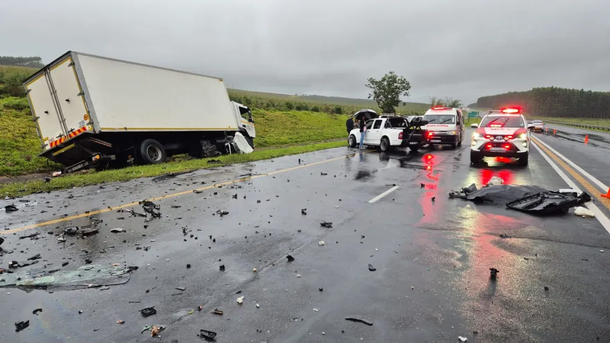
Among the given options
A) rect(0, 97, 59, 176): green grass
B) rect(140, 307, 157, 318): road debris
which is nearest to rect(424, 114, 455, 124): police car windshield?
rect(0, 97, 59, 176): green grass

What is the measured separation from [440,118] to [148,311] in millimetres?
21740

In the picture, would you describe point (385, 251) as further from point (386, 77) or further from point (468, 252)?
point (386, 77)

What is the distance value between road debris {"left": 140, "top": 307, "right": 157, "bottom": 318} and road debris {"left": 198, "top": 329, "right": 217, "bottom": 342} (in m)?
0.61

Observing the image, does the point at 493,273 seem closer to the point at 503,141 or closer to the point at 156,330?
the point at 156,330

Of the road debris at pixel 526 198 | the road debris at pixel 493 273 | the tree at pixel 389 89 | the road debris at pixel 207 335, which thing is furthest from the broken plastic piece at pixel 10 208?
the tree at pixel 389 89

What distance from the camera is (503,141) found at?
13.3 m

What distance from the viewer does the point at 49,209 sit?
275 inches

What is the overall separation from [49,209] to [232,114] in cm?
1226

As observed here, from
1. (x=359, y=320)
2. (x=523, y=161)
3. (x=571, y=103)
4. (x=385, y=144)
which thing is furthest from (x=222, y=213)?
(x=571, y=103)

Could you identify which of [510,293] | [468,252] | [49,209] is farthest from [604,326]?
[49,209]

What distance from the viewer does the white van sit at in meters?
20.9

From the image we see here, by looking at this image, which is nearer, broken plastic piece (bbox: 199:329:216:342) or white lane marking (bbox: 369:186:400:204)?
broken plastic piece (bbox: 199:329:216:342)

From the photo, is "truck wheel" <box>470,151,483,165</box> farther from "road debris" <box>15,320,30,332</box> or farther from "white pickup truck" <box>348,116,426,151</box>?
"road debris" <box>15,320,30,332</box>

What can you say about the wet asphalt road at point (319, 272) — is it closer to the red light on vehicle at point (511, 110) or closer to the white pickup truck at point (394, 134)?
the red light on vehicle at point (511, 110)
